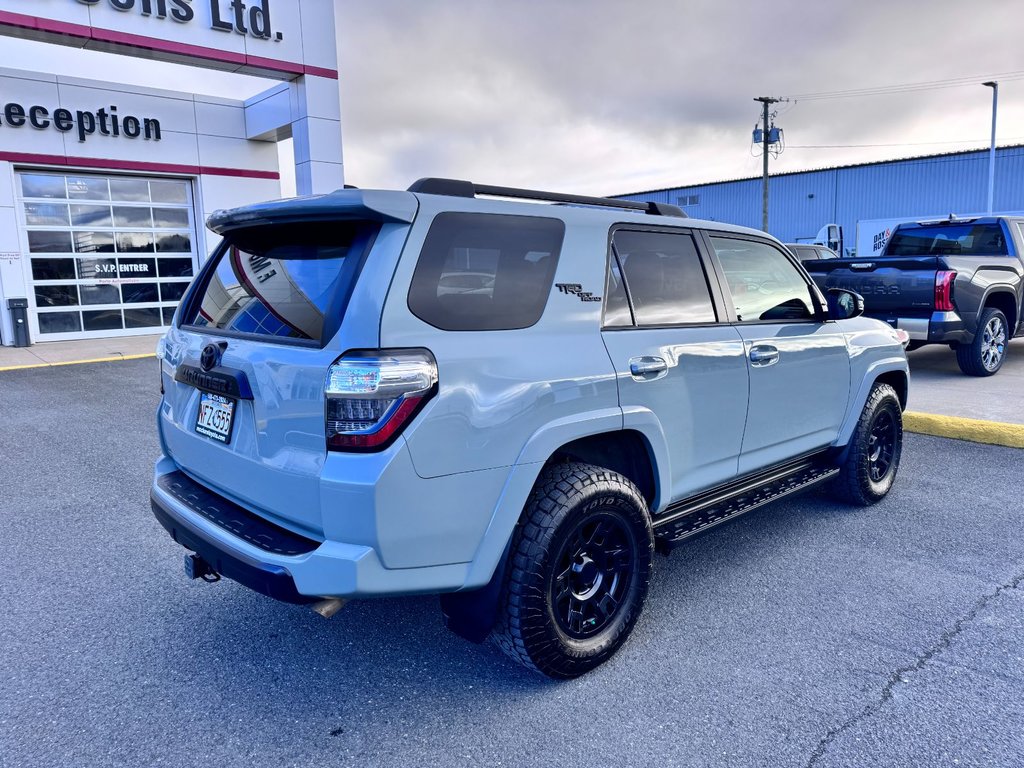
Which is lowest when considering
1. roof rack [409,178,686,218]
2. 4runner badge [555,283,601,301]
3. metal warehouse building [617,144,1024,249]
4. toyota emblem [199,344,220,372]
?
toyota emblem [199,344,220,372]

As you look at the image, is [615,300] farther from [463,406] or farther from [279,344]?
[279,344]

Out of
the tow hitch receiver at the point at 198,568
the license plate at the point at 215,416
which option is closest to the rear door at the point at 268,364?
the license plate at the point at 215,416

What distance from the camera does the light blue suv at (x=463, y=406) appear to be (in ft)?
7.57

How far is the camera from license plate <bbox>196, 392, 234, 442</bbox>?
2699 mm

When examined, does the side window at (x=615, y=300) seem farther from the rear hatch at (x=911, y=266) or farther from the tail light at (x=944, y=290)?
the tail light at (x=944, y=290)

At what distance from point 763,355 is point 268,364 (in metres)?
2.37

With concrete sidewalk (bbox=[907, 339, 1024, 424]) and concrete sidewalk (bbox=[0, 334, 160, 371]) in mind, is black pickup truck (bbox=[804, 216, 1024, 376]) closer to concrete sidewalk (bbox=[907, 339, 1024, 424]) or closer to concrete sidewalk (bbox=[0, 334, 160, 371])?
concrete sidewalk (bbox=[907, 339, 1024, 424])

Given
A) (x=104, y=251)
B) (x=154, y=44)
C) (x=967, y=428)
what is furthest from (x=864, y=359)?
(x=104, y=251)

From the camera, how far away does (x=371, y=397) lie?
227cm

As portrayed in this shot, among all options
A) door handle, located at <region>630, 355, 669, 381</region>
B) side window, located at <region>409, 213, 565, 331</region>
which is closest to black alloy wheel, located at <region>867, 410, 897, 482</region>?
door handle, located at <region>630, 355, 669, 381</region>

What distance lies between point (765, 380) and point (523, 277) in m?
1.58

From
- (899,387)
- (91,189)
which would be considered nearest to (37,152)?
(91,189)

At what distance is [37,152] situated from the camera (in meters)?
14.2

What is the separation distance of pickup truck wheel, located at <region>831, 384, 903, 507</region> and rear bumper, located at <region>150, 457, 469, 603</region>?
2.99 metres
